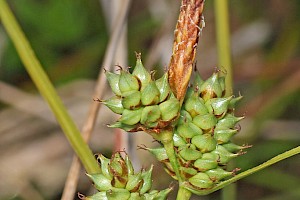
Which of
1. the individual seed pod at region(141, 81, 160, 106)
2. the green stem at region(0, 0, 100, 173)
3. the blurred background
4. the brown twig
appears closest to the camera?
the individual seed pod at region(141, 81, 160, 106)

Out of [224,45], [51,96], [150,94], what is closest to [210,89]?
[150,94]

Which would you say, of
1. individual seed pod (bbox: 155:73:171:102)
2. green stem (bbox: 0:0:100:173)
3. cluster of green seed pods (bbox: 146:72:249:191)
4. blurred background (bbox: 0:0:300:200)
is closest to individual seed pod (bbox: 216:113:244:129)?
cluster of green seed pods (bbox: 146:72:249:191)

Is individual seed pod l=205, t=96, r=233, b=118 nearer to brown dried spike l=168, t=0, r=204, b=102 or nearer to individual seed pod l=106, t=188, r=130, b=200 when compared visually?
brown dried spike l=168, t=0, r=204, b=102

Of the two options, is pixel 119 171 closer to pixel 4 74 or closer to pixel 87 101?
pixel 87 101

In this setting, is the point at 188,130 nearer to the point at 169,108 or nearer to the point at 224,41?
the point at 169,108

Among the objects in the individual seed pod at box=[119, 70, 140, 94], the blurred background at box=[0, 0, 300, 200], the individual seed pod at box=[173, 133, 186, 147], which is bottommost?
the individual seed pod at box=[173, 133, 186, 147]

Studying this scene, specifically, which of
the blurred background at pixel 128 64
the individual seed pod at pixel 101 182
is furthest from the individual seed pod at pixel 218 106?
the blurred background at pixel 128 64
